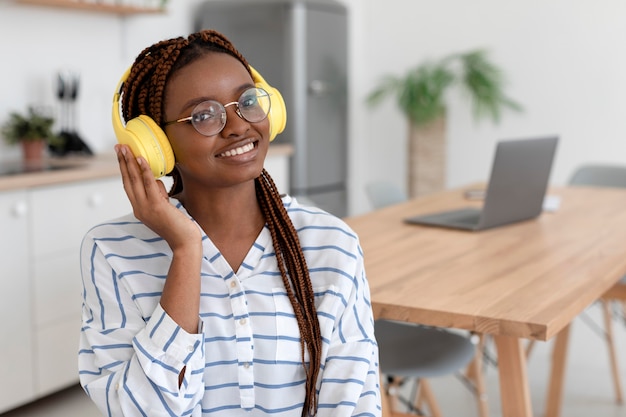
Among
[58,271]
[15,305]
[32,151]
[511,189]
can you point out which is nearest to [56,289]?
[58,271]

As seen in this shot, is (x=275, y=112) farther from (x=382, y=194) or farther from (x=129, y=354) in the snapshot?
(x=382, y=194)

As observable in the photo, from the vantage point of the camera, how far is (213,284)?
1305 mm

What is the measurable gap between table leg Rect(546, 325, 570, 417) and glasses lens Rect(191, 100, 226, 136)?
2056 millimetres

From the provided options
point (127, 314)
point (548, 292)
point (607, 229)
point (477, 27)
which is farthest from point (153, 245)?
point (477, 27)

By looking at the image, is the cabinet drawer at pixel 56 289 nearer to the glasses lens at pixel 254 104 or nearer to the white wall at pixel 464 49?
the white wall at pixel 464 49

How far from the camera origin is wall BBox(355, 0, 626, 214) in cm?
534

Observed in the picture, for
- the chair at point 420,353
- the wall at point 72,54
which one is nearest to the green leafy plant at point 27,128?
the wall at point 72,54

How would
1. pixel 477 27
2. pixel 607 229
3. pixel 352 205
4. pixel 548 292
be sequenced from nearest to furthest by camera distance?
pixel 548 292, pixel 607 229, pixel 477 27, pixel 352 205

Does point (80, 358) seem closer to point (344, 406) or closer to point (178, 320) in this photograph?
point (178, 320)

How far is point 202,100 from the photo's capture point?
125 centimetres

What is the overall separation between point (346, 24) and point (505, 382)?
12.1ft

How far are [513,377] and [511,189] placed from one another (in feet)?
2.88

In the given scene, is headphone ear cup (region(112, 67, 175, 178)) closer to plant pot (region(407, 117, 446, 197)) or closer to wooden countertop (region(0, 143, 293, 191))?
wooden countertop (region(0, 143, 293, 191))

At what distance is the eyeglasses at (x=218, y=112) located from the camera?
1.24 metres
